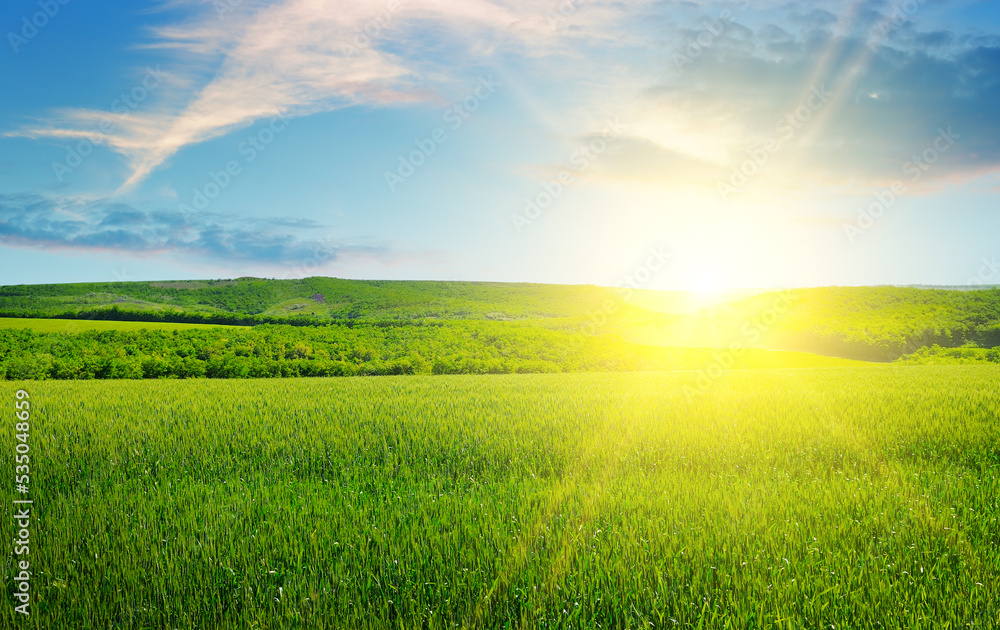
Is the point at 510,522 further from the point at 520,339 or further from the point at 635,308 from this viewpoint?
the point at 635,308

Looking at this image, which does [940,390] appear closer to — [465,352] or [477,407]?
[477,407]

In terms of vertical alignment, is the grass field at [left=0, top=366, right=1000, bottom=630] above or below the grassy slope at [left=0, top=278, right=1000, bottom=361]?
below

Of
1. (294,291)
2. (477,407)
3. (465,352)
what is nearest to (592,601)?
(477,407)

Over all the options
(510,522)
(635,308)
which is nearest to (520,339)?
(510,522)

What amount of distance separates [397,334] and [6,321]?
3510 centimetres

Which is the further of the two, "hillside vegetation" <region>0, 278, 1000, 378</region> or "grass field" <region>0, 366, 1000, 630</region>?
"hillside vegetation" <region>0, 278, 1000, 378</region>

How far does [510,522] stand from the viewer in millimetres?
4711

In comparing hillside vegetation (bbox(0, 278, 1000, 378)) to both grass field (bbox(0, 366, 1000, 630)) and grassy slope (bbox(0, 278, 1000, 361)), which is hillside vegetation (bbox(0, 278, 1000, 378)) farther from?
grass field (bbox(0, 366, 1000, 630))

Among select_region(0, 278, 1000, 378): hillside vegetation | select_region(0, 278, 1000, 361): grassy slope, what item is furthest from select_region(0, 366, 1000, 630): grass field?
select_region(0, 278, 1000, 361): grassy slope

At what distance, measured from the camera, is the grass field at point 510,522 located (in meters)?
3.50

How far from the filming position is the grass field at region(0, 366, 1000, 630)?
3.50m

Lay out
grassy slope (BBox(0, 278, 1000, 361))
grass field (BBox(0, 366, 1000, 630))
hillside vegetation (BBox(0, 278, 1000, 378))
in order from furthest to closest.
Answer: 1. grassy slope (BBox(0, 278, 1000, 361))
2. hillside vegetation (BBox(0, 278, 1000, 378))
3. grass field (BBox(0, 366, 1000, 630))

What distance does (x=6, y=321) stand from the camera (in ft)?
144

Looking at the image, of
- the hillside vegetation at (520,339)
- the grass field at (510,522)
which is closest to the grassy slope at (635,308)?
the hillside vegetation at (520,339)
